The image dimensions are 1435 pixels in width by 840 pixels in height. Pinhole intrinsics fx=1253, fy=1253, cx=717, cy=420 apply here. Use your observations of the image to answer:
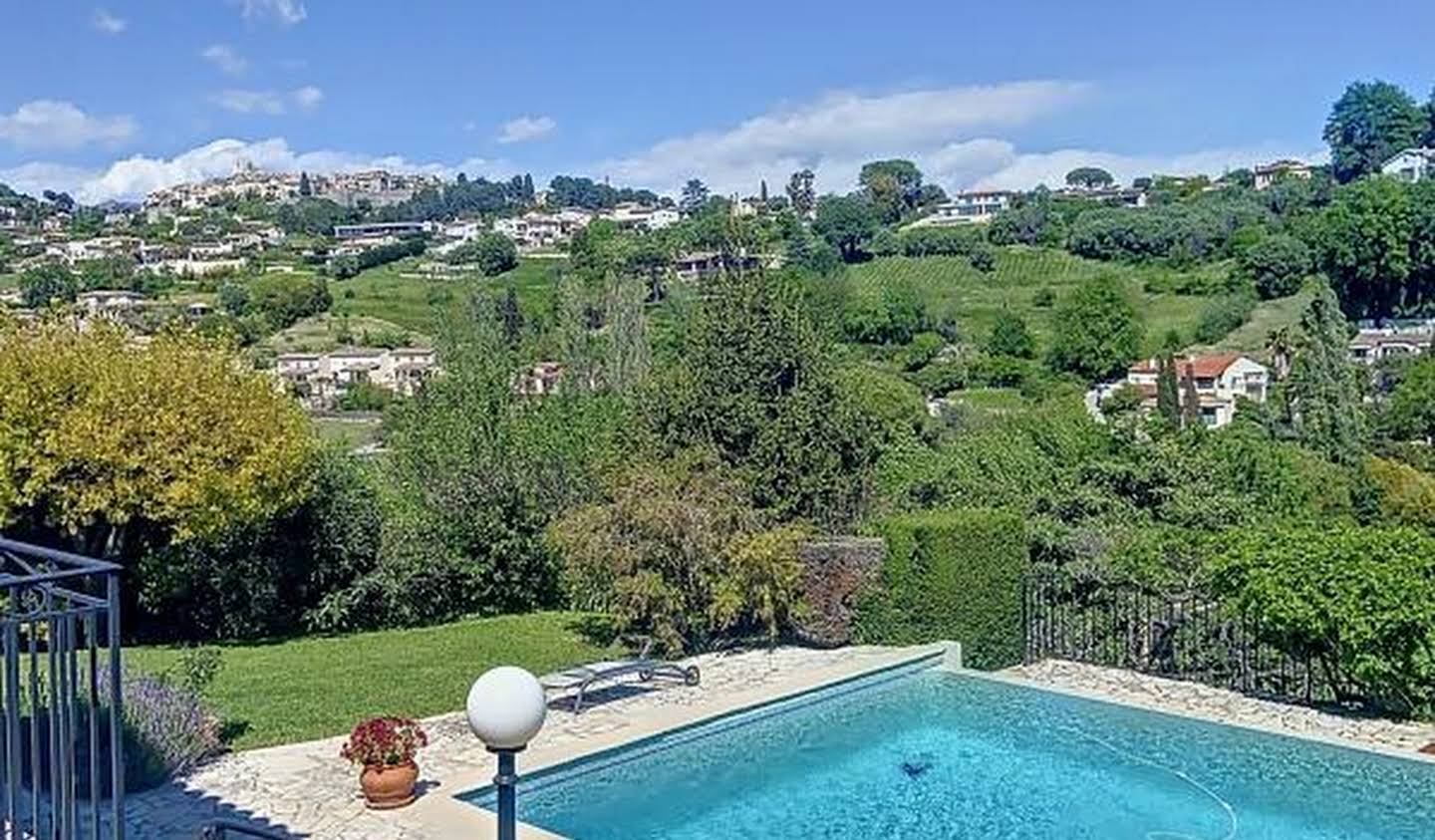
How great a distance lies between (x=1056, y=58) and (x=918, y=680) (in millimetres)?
28176

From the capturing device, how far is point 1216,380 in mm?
66562

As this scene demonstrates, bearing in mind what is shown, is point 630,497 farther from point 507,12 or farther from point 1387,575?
point 507,12

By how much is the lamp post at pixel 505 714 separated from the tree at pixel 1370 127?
14126 cm

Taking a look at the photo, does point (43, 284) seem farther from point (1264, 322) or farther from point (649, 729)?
point (1264, 322)

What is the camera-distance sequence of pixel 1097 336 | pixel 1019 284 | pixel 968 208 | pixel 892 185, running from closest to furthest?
pixel 1097 336 → pixel 1019 284 → pixel 892 185 → pixel 968 208

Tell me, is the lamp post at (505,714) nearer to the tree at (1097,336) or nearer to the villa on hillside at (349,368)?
the villa on hillside at (349,368)

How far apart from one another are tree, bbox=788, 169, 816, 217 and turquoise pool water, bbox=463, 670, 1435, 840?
100028mm

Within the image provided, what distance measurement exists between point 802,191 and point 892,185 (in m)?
19.0

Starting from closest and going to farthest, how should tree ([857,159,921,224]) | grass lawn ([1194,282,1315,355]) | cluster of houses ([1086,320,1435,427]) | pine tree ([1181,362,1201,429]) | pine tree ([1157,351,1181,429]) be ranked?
1. pine tree ([1181,362,1201,429])
2. pine tree ([1157,351,1181,429])
3. cluster of houses ([1086,320,1435,427])
4. grass lawn ([1194,282,1315,355])
5. tree ([857,159,921,224])

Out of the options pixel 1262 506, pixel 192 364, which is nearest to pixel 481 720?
pixel 192 364

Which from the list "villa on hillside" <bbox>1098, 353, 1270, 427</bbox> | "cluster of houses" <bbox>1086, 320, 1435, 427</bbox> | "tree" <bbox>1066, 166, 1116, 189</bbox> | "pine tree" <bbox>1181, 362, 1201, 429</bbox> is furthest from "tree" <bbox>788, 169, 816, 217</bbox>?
"tree" <bbox>1066, 166, 1116, 189</bbox>

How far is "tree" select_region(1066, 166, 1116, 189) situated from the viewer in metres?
176

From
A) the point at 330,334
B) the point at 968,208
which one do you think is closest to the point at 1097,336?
the point at 330,334

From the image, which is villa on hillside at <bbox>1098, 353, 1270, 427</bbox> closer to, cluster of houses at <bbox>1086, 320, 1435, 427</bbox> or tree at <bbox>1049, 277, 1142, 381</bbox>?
cluster of houses at <bbox>1086, 320, 1435, 427</bbox>
